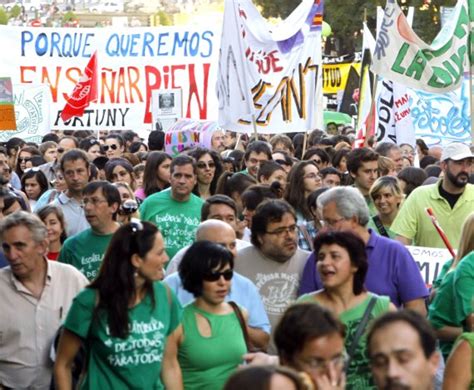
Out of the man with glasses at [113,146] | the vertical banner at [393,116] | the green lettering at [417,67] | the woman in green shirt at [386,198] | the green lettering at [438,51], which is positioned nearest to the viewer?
the woman in green shirt at [386,198]

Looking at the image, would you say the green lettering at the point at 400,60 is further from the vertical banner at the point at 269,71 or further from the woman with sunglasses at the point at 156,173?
the woman with sunglasses at the point at 156,173

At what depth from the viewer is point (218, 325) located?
→ 270 inches

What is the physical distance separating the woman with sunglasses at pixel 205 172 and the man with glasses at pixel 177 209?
1089 millimetres

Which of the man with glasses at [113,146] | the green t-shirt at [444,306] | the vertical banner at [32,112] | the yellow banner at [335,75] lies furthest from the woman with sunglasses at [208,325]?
the yellow banner at [335,75]

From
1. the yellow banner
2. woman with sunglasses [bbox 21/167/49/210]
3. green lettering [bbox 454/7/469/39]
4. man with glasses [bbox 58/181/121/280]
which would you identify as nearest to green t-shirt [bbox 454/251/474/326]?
man with glasses [bbox 58/181/121/280]

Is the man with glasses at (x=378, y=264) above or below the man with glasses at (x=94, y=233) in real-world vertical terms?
above

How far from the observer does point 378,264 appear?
7.57 meters

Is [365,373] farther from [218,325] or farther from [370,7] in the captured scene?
[370,7]

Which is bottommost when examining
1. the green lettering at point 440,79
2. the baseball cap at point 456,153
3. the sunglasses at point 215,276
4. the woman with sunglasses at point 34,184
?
the woman with sunglasses at point 34,184

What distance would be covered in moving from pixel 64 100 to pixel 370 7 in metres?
25.0

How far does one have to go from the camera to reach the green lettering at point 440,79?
16.2m

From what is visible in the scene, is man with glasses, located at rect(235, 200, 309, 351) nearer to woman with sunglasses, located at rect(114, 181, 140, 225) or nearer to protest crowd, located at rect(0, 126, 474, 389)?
protest crowd, located at rect(0, 126, 474, 389)

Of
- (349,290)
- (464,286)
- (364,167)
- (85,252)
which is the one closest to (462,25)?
(364,167)

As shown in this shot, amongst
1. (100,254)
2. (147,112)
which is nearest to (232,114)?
(147,112)
